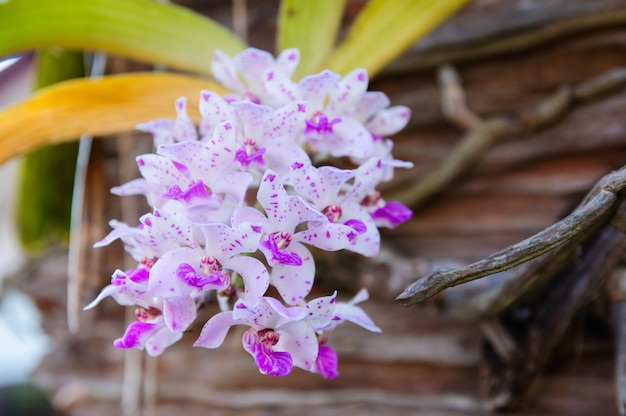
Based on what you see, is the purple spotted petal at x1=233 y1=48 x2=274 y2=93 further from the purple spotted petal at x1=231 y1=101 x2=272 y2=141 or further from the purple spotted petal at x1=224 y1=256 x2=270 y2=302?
the purple spotted petal at x1=224 y1=256 x2=270 y2=302

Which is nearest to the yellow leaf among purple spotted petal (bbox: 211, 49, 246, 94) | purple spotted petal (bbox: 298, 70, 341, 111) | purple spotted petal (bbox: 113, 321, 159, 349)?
purple spotted petal (bbox: 211, 49, 246, 94)

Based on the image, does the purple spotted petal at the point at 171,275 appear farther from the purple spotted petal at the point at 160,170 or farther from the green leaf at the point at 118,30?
the green leaf at the point at 118,30

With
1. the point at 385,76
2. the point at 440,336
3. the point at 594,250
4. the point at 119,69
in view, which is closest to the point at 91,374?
the point at 119,69

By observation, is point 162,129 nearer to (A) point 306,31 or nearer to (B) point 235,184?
(B) point 235,184

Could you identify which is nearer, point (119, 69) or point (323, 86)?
point (323, 86)

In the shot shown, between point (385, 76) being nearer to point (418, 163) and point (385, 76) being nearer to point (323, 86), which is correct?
point (418, 163)

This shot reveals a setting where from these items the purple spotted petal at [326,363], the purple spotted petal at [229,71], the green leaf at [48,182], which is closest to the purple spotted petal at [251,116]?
the purple spotted petal at [229,71]
